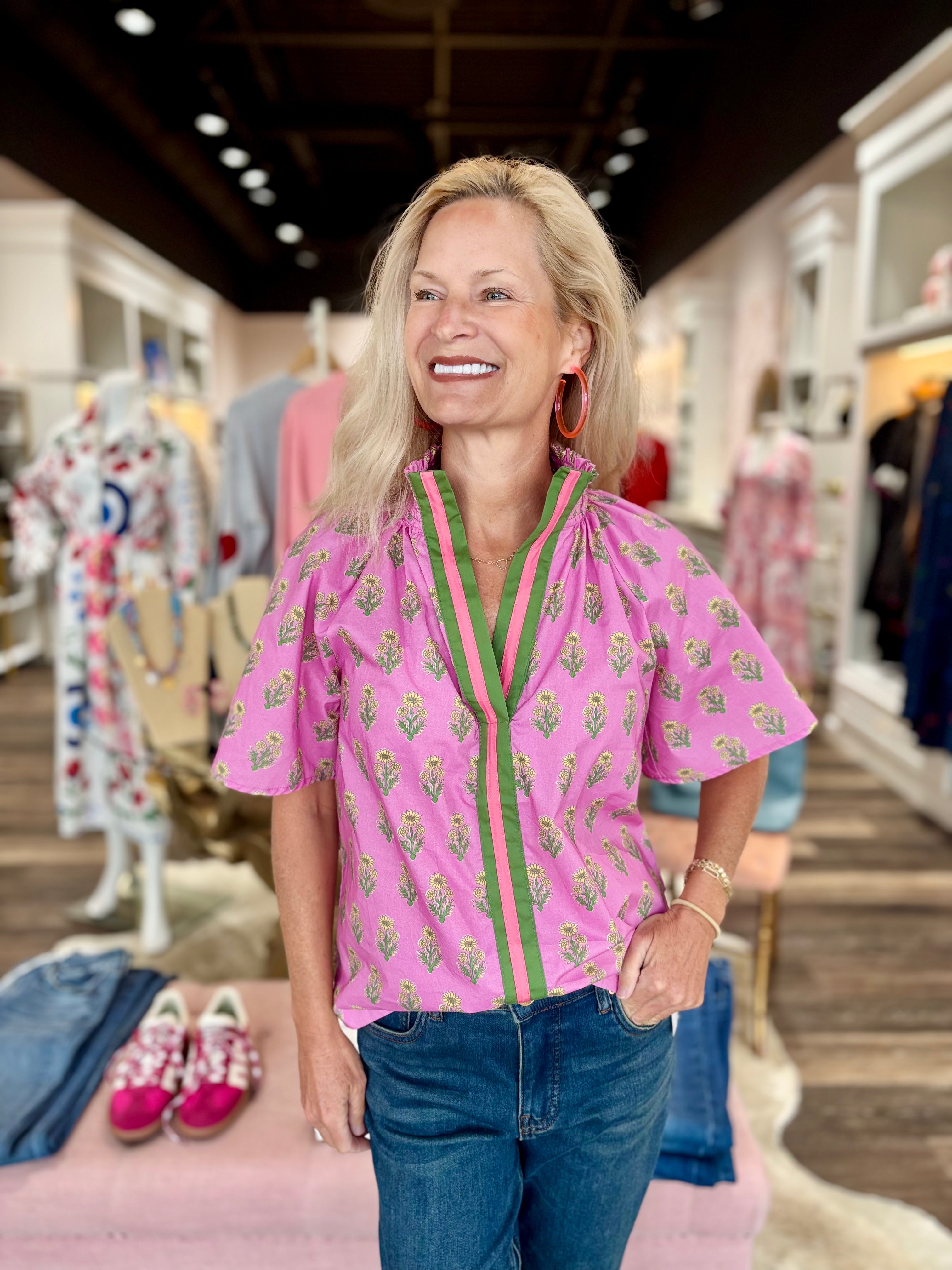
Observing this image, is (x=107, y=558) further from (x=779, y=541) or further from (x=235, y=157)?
(x=235, y=157)

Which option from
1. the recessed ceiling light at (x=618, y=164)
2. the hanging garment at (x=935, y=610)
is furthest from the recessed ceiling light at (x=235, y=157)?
the hanging garment at (x=935, y=610)

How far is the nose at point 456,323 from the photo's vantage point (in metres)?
0.98

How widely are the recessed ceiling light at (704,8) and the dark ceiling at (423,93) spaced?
21mm

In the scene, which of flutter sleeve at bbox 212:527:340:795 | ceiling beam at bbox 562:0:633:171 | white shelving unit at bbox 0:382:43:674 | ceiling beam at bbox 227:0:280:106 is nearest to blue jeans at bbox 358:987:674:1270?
flutter sleeve at bbox 212:527:340:795

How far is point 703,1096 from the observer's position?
1.58 metres

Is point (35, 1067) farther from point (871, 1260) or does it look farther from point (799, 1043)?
point (799, 1043)

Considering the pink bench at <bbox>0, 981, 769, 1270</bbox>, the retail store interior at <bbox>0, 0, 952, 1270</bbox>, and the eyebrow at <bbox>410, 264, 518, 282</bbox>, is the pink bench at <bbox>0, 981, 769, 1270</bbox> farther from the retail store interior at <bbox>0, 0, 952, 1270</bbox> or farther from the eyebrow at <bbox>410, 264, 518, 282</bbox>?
the eyebrow at <bbox>410, 264, 518, 282</bbox>

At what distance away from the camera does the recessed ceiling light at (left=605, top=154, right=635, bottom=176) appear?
9.83m

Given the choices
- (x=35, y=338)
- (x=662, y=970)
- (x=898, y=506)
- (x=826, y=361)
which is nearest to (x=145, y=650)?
(x=662, y=970)

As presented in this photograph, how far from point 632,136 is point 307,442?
24.5ft

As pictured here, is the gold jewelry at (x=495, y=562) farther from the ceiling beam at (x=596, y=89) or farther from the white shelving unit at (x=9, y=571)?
the white shelving unit at (x=9, y=571)

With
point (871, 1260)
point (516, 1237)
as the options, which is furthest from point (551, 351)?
point (871, 1260)

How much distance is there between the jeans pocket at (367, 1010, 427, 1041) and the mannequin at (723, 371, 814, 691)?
15.0 ft

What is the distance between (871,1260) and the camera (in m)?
1.82
